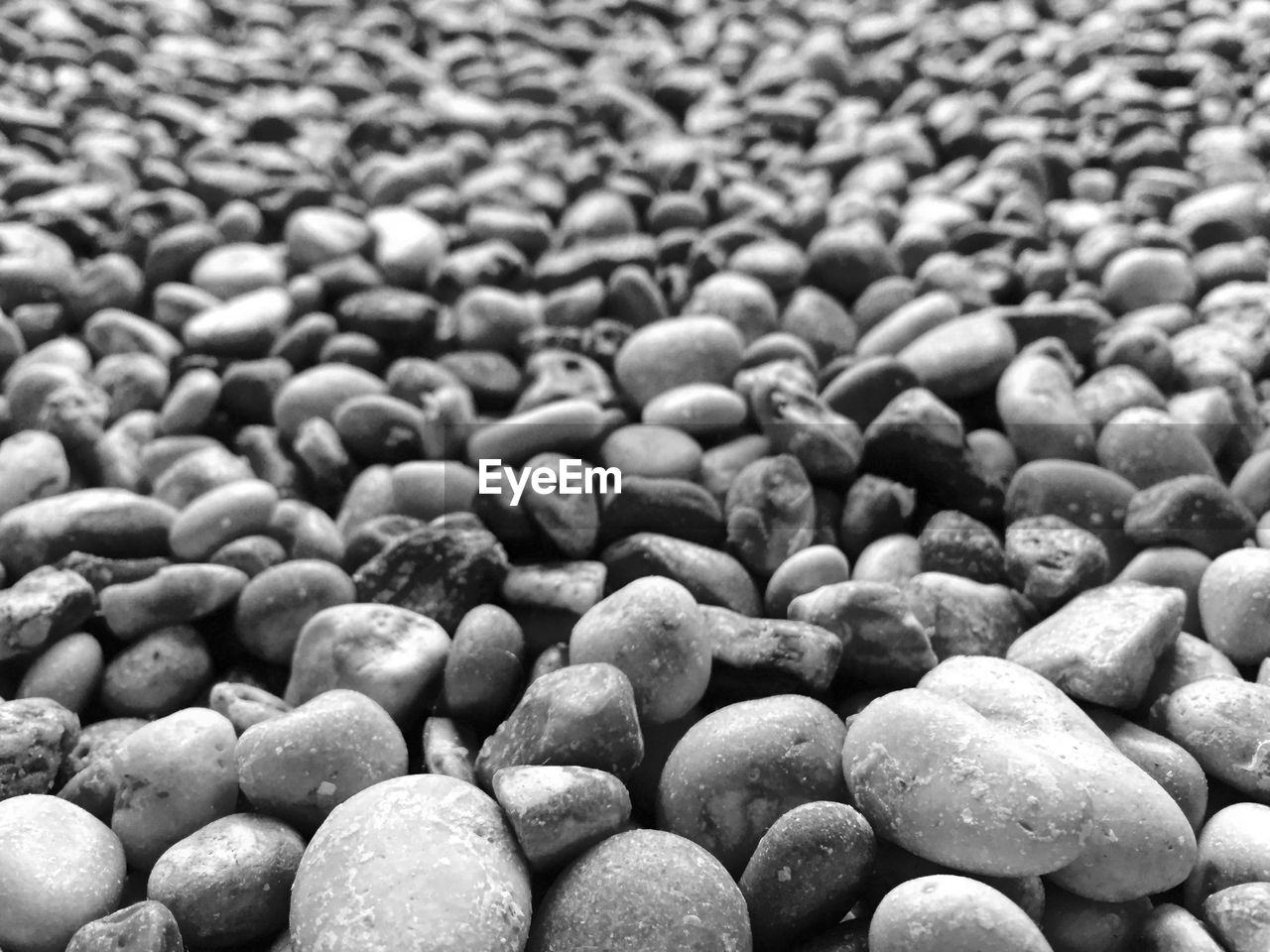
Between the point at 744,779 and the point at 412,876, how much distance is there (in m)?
0.15

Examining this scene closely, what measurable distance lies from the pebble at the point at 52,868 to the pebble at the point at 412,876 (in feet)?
0.33

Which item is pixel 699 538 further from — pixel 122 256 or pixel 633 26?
pixel 633 26

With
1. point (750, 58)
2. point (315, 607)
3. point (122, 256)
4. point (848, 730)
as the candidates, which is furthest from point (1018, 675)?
point (750, 58)

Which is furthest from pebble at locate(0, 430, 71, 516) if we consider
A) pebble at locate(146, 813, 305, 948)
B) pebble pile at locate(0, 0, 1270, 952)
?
pebble at locate(146, 813, 305, 948)

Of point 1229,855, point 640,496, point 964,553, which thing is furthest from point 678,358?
point 1229,855

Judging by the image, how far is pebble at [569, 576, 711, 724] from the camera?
52cm

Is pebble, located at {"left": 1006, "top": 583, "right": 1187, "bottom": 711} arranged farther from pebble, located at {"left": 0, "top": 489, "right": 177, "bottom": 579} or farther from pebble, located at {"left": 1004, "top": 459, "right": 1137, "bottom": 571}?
pebble, located at {"left": 0, "top": 489, "right": 177, "bottom": 579}

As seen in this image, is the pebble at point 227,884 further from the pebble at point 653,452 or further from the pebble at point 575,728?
the pebble at point 653,452

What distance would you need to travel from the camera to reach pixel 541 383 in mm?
800

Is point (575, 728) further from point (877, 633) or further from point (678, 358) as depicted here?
point (678, 358)

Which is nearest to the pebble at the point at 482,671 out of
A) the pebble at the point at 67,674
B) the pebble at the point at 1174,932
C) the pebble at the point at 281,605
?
the pebble at the point at 281,605

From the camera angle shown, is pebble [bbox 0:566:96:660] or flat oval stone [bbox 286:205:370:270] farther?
flat oval stone [bbox 286:205:370:270]

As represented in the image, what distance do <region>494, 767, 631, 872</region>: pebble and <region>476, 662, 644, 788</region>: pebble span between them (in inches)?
0.7

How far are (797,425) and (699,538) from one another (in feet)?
0.36
